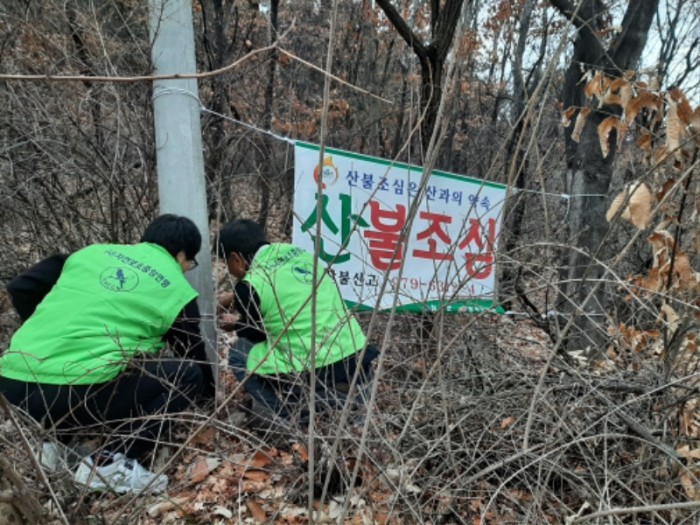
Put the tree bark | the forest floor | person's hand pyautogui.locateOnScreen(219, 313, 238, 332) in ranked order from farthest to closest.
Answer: the tree bark, person's hand pyautogui.locateOnScreen(219, 313, 238, 332), the forest floor

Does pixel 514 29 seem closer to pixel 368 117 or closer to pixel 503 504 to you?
pixel 368 117

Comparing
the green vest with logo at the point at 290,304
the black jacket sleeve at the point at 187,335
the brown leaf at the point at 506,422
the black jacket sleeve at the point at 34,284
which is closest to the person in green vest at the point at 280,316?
the green vest with logo at the point at 290,304

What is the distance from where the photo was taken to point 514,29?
10.1m

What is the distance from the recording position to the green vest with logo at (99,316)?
232 centimetres

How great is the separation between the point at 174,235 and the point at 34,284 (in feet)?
2.66

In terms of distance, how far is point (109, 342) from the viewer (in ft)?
7.84

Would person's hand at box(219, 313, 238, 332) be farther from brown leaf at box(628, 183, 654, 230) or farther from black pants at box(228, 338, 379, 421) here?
brown leaf at box(628, 183, 654, 230)

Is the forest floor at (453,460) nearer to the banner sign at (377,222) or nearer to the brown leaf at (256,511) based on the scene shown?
the brown leaf at (256,511)

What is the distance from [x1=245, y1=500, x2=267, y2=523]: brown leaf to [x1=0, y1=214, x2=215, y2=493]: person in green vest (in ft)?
1.42

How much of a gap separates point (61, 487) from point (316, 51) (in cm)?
880

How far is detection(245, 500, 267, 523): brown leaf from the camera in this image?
93.1 inches

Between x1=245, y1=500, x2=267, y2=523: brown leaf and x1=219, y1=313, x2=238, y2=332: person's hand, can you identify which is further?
x1=219, y1=313, x2=238, y2=332: person's hand

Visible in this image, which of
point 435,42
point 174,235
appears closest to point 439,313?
point 174,235

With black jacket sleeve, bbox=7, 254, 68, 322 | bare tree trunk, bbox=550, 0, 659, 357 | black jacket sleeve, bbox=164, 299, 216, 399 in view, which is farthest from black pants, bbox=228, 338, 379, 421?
bare tree trunk, bbox=550, 0, 659, 357
